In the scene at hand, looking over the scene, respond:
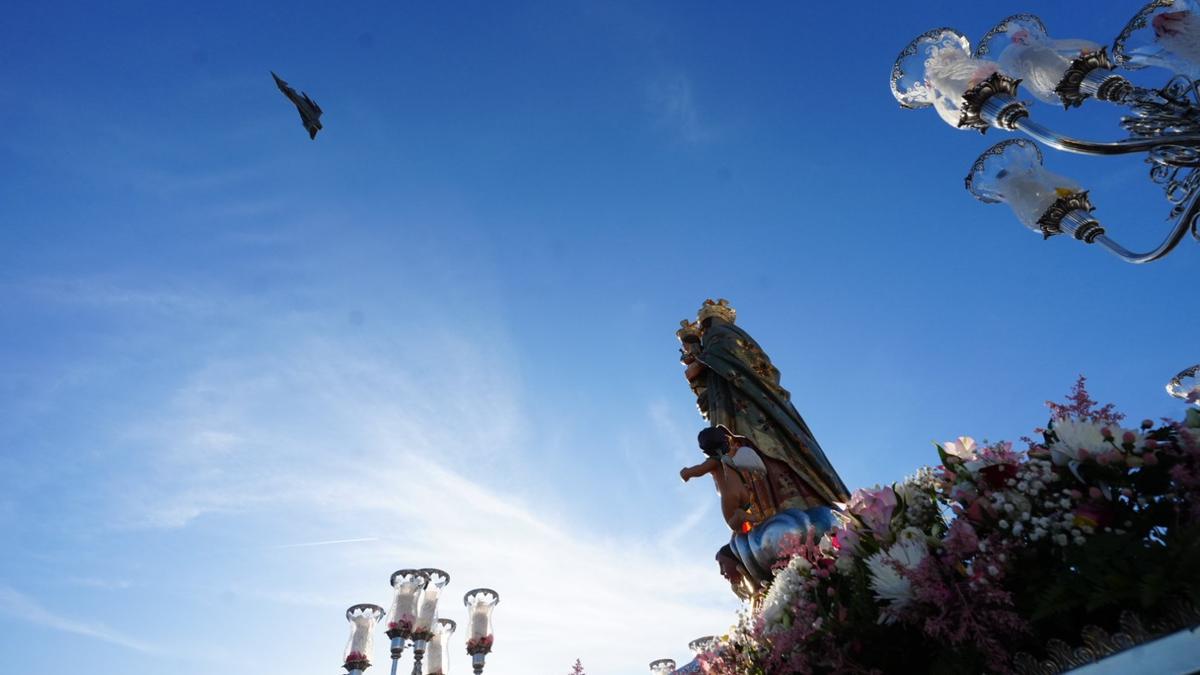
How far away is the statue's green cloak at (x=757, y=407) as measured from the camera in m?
9.14

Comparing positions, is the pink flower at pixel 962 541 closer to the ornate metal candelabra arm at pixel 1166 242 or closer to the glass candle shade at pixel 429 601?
the ornate metal candelabra arm at pixel 1166 242

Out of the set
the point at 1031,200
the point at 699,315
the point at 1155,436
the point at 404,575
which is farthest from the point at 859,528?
the point at 699,315

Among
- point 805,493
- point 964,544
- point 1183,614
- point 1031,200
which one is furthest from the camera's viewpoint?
point 805,493

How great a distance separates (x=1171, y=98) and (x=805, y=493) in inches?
205

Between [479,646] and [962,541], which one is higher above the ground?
[479,646]

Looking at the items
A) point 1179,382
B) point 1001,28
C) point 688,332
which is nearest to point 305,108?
point 688,332

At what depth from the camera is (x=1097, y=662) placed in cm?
206

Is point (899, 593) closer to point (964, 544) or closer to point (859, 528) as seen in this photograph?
point (964, 544)

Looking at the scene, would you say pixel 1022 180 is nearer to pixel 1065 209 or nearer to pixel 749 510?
pixel 1065 209

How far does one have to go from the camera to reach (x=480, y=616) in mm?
9680

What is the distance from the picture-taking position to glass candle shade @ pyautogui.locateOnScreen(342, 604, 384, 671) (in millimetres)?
8812

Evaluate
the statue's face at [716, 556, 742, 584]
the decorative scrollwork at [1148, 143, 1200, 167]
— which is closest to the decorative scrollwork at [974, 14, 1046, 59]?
the decorative scrollwork at [1148, 143, 1200, 167]

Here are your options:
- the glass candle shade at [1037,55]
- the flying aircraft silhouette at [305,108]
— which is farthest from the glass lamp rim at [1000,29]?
the flying aircraft silhouette at [305,108]

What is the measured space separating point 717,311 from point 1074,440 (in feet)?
31.5
